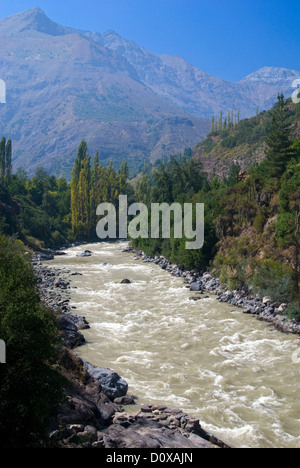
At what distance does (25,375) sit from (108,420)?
361 centimetres

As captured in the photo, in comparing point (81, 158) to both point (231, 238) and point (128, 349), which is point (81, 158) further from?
point (128, 349)

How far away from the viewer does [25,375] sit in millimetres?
7969

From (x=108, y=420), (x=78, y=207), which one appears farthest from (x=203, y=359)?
(x=78, y=207)

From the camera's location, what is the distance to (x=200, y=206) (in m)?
40.2

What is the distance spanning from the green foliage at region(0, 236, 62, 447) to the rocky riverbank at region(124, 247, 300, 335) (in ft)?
48.9

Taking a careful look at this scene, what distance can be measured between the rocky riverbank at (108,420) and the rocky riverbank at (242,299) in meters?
10.9

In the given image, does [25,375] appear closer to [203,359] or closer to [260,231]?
[203,359]

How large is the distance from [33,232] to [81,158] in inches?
1488

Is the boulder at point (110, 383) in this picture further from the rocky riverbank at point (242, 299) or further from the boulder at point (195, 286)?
the boulder at point (195, 286)

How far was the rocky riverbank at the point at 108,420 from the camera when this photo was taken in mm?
8781

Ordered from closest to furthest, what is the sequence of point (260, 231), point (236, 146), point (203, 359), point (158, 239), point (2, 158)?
1. point (203, 359)
2. point (260, 231)
3. point (158, 239)
4. point (2, 158)
5. point (236, 146)

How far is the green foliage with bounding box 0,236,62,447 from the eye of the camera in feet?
24.5

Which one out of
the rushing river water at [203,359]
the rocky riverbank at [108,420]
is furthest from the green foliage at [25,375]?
the rushing river water at [203,359]

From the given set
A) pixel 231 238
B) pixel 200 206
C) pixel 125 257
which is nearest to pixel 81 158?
pixel 125 257
